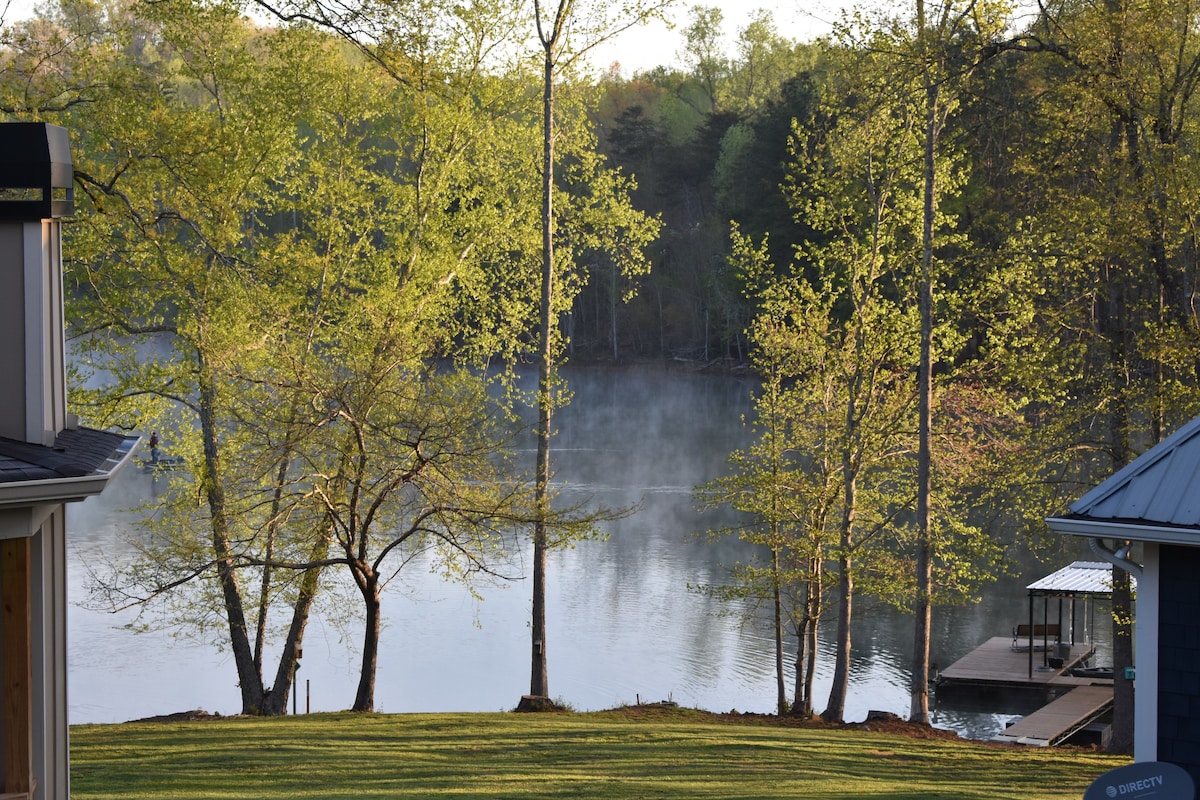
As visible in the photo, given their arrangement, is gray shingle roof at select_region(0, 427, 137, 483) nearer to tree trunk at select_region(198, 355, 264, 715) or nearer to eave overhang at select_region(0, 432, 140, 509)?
eave overhang at select_region(0, 432, 140, 509)

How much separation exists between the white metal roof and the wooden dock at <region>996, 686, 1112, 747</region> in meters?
1.67

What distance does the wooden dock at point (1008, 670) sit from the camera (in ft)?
70.9

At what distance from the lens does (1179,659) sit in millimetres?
7488

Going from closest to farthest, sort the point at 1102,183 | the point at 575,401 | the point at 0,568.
→ the point at 0,568 < the point at 1102,183 < the point at 575,401

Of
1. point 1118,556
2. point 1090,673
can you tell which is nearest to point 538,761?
point 1118,556

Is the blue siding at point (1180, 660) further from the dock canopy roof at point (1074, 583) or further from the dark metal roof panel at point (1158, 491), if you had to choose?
the dock canopy roof at point (1074, 583)

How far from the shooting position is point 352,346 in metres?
16.0

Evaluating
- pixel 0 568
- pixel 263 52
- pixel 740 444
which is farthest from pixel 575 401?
pixel 0 568

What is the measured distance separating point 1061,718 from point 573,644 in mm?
8583

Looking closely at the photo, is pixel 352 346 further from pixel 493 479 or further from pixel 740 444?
pixel 740 444

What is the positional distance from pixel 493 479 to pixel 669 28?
8215 millimetres

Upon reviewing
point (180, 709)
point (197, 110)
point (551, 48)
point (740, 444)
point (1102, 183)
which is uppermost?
point (551, 48)

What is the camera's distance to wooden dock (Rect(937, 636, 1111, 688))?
70.9 ft

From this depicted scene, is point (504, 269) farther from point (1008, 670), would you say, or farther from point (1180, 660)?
point (1180, 660)
